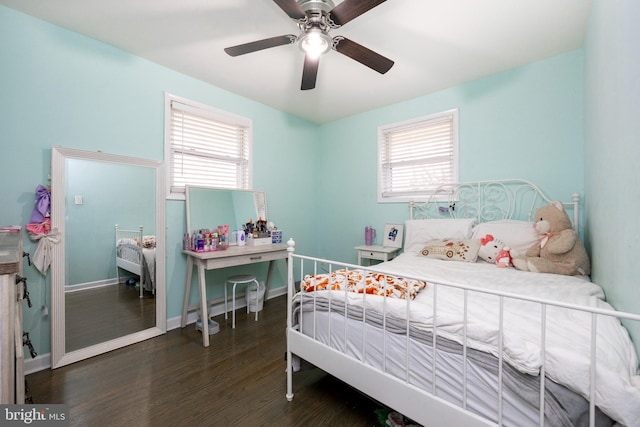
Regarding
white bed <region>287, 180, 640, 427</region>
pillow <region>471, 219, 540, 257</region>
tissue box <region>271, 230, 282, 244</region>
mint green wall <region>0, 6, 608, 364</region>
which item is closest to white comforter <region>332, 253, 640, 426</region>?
white bed <region>287, 180, 640, 427</region>

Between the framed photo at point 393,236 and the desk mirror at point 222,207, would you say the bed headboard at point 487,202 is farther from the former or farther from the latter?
the desk mirror at point 222,207

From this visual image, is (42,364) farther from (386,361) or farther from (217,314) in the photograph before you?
(386,361)

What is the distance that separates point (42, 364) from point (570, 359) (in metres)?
2.99

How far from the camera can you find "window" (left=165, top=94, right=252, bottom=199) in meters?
2.64

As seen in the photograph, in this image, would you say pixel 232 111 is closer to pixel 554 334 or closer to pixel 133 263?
pixel 133 263

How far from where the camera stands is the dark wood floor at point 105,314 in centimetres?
206

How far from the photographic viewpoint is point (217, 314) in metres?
2.91

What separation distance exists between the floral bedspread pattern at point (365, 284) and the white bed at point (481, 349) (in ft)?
0.11

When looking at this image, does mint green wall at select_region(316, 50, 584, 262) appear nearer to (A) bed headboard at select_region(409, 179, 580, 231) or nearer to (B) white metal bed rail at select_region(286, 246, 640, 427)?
(A) bed headboard at select_region(409, 179, 580, 231)

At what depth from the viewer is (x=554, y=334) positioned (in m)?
1.00

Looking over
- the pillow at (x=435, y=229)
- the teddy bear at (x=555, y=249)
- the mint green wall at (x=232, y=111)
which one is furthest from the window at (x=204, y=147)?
the teddy bear at (x=555, y=249)

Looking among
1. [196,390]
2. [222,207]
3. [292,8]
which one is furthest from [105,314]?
[292,8]

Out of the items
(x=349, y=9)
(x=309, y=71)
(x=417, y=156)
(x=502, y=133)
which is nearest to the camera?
(x=349, y=9)

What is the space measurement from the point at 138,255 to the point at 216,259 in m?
0.69
